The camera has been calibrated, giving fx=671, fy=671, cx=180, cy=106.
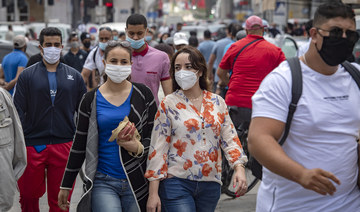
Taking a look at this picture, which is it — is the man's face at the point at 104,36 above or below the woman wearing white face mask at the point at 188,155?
above

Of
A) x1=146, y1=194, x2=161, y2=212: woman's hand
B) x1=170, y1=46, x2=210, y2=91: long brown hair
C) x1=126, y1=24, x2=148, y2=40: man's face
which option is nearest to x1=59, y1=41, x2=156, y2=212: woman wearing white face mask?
x1=146, y1=194, x2=161, y2=212: woman's hand

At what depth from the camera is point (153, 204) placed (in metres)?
4.28

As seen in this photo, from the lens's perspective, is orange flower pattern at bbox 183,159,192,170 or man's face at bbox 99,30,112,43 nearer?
orange flower pattern at bbox 183,159,192,170

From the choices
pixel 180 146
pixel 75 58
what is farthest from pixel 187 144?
pixel 75 58

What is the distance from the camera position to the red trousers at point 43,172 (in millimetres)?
5676

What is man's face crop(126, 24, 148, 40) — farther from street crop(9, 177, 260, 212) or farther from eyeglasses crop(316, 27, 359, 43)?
eyeglasses crop(316, 27, 359, 43)

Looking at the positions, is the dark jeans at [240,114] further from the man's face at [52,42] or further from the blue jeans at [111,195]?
the blue jeans at [111,195]

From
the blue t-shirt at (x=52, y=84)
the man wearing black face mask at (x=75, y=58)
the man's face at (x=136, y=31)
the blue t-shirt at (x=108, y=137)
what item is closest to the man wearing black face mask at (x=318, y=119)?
the blue t-shirt at (x=108, y=137)

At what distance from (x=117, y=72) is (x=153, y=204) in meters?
0.96

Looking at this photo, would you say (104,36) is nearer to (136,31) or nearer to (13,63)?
(13,63)

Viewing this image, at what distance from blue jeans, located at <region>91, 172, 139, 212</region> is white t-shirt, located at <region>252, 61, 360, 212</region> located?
132 cm

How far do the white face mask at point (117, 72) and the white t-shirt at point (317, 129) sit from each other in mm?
1607

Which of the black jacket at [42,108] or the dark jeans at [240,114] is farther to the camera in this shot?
the dark jeans at [240,114]

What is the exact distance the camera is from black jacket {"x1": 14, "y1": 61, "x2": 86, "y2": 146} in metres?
5.72
